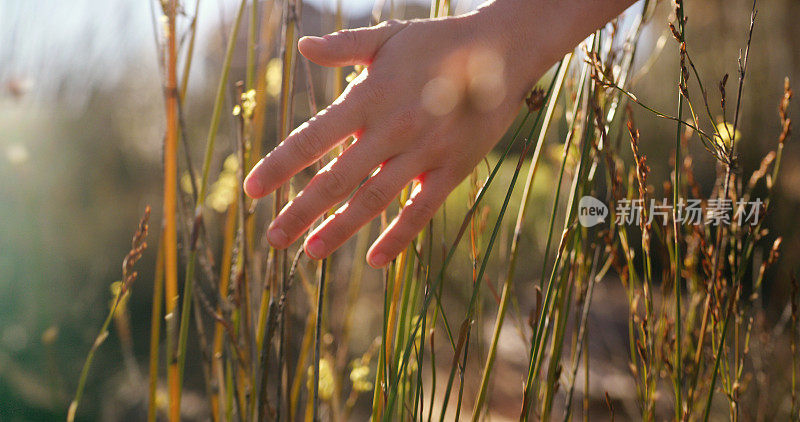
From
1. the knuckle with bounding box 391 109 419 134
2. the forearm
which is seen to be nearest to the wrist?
the forearm

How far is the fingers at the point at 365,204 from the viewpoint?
0.51m

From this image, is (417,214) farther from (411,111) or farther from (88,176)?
(88,176)

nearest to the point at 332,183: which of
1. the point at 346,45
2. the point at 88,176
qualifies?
the point at 346,45

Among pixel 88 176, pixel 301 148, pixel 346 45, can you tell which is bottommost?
pixel 88 176

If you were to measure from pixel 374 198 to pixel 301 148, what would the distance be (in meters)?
0.08

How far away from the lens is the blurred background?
1218mm

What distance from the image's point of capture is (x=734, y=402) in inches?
20.7

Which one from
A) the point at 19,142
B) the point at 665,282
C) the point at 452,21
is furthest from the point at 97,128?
the point at 665,282

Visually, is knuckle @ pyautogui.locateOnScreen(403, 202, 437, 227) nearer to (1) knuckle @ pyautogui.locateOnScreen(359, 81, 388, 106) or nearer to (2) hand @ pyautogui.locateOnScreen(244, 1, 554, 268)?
(2) hand @ pyautogui.locateOnScreen(244, 1, 554, 268)

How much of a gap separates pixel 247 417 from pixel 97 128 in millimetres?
1703

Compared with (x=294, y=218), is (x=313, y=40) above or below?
above

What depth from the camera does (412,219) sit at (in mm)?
530

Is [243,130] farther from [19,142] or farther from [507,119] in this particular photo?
[19,142]

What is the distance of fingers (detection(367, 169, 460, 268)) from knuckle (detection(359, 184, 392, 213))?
0.03m
